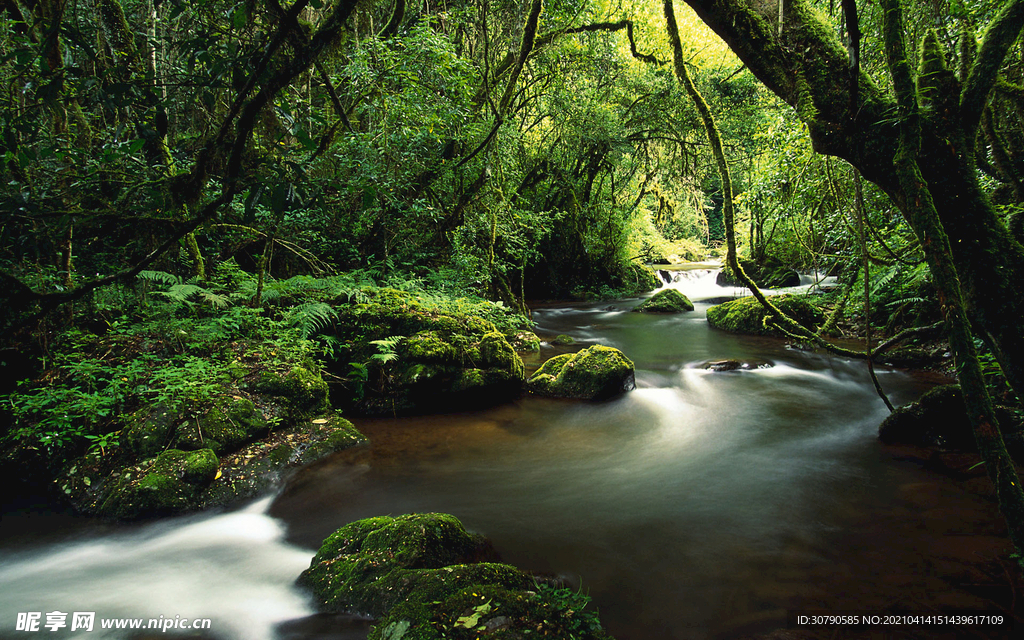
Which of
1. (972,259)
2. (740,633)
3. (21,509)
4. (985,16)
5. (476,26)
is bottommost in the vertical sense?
(740,633)

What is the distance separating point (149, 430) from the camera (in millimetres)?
4484

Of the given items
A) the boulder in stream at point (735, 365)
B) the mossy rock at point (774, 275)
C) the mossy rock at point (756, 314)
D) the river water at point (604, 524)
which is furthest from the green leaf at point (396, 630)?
the mossy rock at point (774, 275)

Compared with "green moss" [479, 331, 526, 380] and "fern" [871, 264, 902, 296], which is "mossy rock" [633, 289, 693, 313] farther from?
A: "green moss" [479, 331, 526, 380]

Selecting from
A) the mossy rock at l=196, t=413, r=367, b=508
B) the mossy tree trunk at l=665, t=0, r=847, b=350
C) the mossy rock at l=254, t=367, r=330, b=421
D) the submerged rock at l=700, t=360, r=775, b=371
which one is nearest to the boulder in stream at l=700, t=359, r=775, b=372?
the submerged rock at l=700, t=360, r=775, b=371

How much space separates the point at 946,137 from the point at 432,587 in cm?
388

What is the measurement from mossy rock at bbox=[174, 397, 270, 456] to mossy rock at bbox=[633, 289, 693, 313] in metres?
12.6

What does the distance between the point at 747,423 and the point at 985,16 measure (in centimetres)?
504

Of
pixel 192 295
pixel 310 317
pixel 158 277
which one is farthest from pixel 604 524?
pixel 158 277

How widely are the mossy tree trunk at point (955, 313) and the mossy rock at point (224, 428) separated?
552cm

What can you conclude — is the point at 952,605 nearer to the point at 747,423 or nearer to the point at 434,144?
the point at 747,423

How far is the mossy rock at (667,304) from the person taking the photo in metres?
15.2

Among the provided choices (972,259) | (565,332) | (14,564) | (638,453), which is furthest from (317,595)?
(565,332)

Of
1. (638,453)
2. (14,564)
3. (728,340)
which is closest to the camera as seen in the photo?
(14,564)

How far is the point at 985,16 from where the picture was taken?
15.6ft
